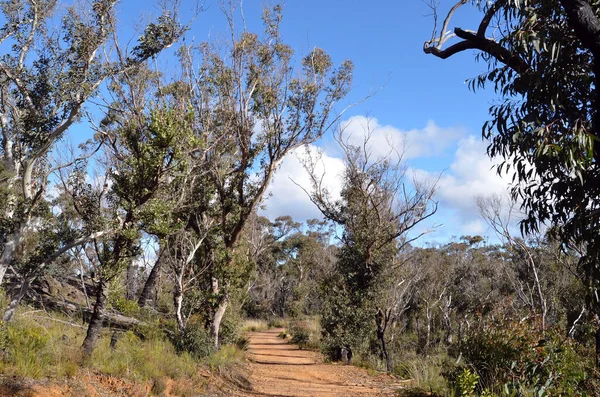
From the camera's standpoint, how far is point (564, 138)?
157 inches

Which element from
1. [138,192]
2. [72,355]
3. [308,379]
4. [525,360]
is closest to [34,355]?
[72,355]

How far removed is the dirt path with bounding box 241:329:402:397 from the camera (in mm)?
10227

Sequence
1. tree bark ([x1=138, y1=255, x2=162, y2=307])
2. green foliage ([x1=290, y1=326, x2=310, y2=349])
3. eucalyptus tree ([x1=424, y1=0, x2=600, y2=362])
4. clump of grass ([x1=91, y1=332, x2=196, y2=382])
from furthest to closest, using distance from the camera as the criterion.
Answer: green foliage ([x1=290, y1=326, x2=310, y2=349]) → tree bark ([x1=138, y1=255, x2=162, y2=307]) → clump of grass ([x1=91, y1=332, x2=196, y2=382]) → eucalyptus tree ([x1=424, y1=0, x2=600, y2=362])

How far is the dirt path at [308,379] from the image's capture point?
10.2 m

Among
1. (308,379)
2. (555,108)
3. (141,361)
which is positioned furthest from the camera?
(308,379)

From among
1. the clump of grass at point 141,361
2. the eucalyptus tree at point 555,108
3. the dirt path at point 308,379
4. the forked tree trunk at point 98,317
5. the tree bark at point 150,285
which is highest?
the eucalyptus tree at point 555,108

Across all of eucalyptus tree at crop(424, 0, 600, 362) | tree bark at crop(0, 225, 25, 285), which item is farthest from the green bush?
eucalyptus tree at crop(424, 0, 600, 362)

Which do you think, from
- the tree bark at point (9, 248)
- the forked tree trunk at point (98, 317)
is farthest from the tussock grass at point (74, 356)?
the tree bark at point (9, 248)

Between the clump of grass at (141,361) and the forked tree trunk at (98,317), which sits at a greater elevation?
the forked tree trunk at (98,317)

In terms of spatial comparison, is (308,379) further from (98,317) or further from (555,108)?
(555,108)

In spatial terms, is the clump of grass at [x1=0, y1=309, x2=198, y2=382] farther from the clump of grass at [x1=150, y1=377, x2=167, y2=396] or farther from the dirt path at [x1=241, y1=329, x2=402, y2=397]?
the dirt path at [x1=241, y1=329, x2=402, y2=397]

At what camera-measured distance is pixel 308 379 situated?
40.1 feet

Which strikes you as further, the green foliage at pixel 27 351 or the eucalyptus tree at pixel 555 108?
the green foliage at pixel 27 351

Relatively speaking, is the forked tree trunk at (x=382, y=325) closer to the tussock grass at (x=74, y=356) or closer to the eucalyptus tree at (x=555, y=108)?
the tussock grass at (x=74, y=356)
